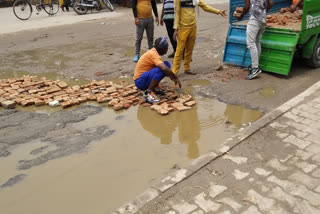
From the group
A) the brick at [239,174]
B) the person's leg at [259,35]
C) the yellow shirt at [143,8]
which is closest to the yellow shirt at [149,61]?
the yellow shirt at [143,8]

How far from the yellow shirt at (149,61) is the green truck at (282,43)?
6.47ft

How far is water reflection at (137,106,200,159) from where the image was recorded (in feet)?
12.5

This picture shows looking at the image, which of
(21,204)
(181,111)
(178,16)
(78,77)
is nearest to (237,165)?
(181,111)

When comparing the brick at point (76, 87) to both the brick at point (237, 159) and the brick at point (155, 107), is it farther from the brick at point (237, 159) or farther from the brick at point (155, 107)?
the brick at point (237, 159)

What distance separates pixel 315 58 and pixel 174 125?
332 centimetres

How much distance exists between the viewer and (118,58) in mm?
7301

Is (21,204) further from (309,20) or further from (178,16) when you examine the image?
(309,20)

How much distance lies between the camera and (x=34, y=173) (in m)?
3.29

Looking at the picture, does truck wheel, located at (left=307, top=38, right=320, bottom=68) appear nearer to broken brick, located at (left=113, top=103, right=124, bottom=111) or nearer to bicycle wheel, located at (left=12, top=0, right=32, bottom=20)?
broken brick, located at (left=113, top=103, right=124, bottom=111)

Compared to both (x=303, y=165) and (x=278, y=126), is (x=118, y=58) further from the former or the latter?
(x=303, y=165)

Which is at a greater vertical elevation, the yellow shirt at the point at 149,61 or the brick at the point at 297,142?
the yellow shirt at the point at 149,61

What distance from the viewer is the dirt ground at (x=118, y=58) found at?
503cm

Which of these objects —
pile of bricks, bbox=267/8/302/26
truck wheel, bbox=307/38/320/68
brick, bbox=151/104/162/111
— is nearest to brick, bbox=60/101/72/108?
brick, bbox=151/104/162/111

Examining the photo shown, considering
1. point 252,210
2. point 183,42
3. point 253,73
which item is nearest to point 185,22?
point 183,42
